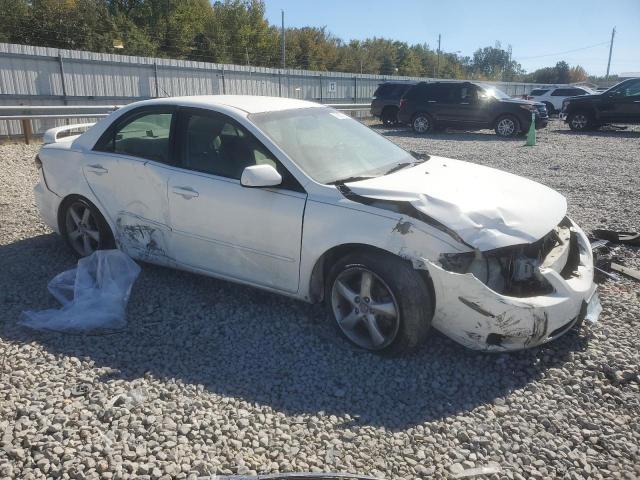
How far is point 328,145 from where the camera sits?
4.18 m

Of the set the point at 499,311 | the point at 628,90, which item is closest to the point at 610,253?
the point at 499,311

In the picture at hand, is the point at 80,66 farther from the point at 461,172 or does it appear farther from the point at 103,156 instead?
the point at 461,172

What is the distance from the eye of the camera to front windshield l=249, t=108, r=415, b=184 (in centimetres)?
388

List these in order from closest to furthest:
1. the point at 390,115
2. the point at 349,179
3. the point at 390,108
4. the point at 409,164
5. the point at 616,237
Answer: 1. the point at 349,179
2. the point at 409,164
3. the point at 616,237
4. the point at 390,108
5. the point at 390,115

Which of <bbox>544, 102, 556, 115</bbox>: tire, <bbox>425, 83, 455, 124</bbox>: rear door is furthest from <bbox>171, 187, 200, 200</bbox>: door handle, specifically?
<bbox>544, 102, 556, 115</bbox>: tire

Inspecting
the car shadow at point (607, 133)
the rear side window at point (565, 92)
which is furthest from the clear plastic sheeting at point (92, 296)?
the rear side window at point (565, 92)

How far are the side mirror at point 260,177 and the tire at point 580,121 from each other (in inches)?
708

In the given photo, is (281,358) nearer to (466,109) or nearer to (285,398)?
(285,398)

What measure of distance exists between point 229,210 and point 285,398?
4.85 feet

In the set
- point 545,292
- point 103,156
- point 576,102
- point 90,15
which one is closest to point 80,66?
point 103,156

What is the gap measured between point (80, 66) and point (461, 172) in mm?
17517

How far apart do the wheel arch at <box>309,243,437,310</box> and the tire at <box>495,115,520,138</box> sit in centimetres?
1513

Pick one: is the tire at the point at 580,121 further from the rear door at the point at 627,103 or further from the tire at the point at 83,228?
the tire at the point at 83,228

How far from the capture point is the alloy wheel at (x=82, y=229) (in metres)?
4.93
